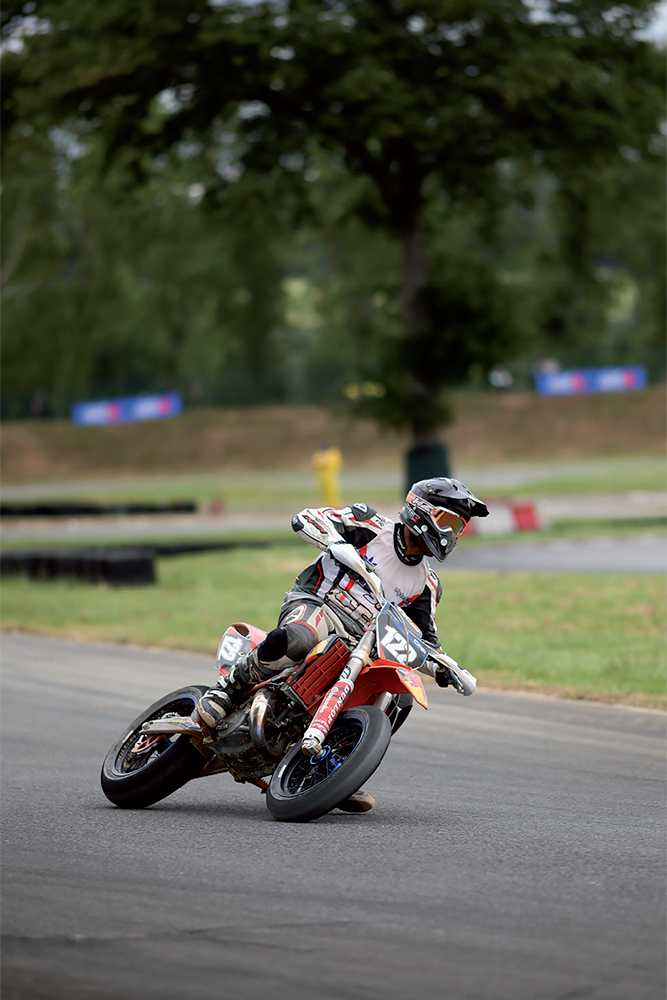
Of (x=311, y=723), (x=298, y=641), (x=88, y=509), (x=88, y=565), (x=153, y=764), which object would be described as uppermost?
(x=298, y=641)

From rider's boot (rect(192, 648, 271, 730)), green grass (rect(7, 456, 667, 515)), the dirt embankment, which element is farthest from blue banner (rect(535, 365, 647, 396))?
rider's boot (rect(192, 648, 271, 730))

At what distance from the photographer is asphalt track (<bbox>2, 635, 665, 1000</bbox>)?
14.3ft

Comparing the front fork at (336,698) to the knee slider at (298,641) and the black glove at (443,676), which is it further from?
the black glove at (443,676)

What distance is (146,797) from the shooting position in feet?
22.7

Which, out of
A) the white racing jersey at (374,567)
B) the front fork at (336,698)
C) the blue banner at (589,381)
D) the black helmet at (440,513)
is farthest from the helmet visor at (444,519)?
the blue banner at (589,381)

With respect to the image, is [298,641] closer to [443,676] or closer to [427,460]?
[443,676]

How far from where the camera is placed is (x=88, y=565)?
18.7 meters

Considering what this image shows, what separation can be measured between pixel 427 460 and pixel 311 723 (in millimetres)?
22483

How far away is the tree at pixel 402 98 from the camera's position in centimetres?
2595

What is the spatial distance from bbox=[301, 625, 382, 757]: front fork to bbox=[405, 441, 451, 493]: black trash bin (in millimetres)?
22082

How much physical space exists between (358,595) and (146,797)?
1493 mm

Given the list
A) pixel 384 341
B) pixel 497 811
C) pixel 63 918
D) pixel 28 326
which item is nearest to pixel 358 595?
pixel 497 811

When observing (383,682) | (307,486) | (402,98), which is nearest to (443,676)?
(383,682)

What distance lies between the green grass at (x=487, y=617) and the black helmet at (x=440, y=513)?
4493 millimetres
